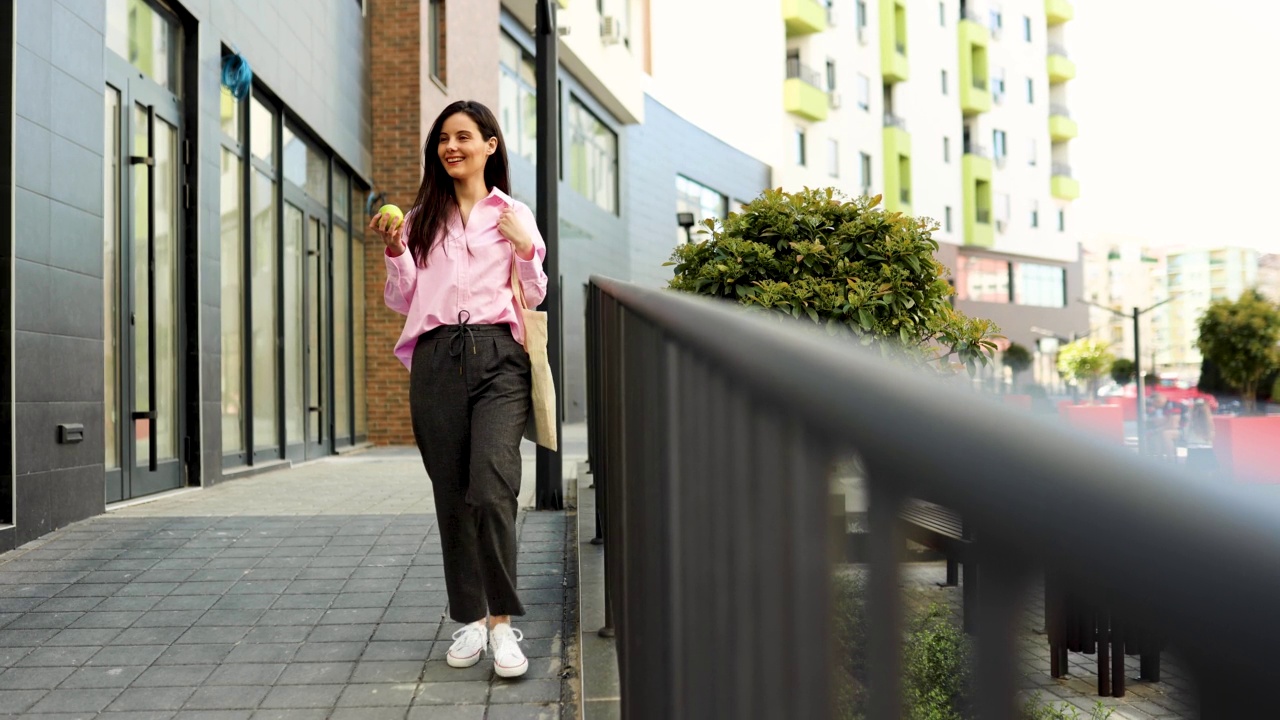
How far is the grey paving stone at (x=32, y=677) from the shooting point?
3811mm

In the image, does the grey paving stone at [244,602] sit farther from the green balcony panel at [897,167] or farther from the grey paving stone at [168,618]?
the green balcony panel at [897,167]

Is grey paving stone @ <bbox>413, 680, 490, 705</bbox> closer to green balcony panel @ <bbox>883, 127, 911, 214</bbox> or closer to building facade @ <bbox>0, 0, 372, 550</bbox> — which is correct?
building facade @ <bbox>0, 0, 372, 550</bbox>

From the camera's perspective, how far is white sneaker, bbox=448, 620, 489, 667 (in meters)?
3.92

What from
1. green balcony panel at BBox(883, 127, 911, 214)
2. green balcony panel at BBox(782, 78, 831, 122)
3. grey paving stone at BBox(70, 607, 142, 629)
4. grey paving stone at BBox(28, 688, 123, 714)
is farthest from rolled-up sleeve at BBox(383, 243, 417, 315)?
green balcony panel at BBox(883, 127, 911, 214)

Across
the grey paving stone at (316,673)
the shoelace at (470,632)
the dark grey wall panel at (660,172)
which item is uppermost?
the dark grey wall panel at (660,172)

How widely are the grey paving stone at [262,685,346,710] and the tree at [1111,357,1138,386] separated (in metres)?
58.5

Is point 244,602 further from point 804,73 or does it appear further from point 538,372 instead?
point 804,73

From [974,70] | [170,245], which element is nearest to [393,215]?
[170,245]

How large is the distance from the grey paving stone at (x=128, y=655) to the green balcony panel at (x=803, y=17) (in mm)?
36505

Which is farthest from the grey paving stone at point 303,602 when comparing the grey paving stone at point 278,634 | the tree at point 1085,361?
the tree at point 1085,361

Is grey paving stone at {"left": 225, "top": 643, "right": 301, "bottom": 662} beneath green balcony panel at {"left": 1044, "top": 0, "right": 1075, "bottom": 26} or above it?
beneath

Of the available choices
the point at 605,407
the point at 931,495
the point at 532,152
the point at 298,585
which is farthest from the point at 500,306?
the point at 532,152

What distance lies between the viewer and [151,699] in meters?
3.70

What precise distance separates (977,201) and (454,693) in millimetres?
48901
